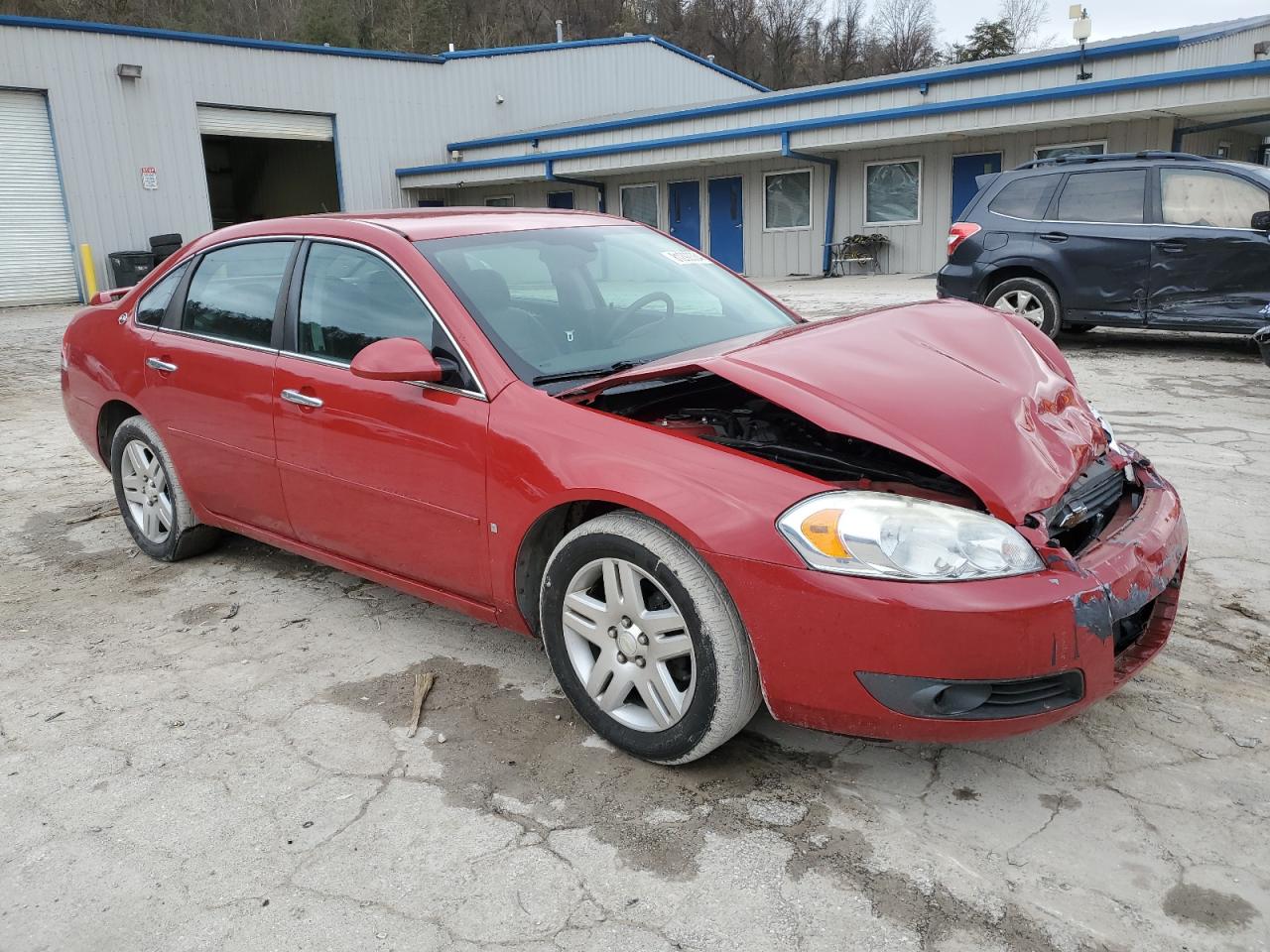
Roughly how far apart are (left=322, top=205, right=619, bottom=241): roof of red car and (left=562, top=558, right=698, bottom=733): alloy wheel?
57.8 inches

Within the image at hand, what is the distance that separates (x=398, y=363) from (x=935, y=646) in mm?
1734

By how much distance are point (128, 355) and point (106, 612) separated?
3.85ft

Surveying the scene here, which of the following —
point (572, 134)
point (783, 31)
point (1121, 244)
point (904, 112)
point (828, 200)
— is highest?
point (783, 31)

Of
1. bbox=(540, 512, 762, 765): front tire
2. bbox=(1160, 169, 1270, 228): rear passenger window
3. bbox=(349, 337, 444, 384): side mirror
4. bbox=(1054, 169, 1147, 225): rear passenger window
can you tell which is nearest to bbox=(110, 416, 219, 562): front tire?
bbox=(349, 337, 444, 384): side mirror

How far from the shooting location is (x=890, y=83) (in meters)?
17.6

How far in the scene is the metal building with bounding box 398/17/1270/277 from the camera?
49.4 feet

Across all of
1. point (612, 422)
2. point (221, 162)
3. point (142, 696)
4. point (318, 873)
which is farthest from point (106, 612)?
point (221, 162)

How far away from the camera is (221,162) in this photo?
3366 cm

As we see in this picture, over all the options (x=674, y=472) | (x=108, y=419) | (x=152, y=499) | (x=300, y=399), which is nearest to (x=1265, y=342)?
(x=674, y=472)

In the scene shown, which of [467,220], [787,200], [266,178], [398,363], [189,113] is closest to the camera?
[398,363]

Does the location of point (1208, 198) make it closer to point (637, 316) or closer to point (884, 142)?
point (637, 316)

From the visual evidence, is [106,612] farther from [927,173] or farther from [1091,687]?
[927,173]

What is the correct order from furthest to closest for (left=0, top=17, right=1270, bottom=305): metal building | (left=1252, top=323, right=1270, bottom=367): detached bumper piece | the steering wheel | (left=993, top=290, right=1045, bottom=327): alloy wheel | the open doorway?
the open doorway < (left=0, top=17, right=1270, bottom=305): metal building < (left=993, top=290, right=1045, bottom=327): alloy wheel < (left=1252, top=323, right=1270, bottom=367): detached bumper piece < the steering wheel

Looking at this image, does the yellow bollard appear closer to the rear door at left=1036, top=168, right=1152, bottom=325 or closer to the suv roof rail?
the suv roof rail
